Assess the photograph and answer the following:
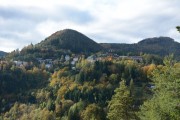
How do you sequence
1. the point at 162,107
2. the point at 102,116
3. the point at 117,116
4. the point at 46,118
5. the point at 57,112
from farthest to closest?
the point at 57,112 → the point at 46,118 → the point at 102,116 → the point at 117,116 → the point at 162,107

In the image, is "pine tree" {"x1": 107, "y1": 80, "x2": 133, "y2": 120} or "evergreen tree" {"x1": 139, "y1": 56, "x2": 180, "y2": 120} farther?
"pine tree" {"x1": 107, "y1": 80, "x2": 133, "y2": 120}

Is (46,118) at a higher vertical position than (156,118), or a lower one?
lower

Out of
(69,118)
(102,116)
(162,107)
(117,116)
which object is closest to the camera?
(162,107)

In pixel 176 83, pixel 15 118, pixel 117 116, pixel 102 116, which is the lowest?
pixel 15 118

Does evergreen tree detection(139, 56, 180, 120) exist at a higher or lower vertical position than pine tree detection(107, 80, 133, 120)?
higher

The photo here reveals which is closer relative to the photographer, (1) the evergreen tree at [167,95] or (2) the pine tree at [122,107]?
(1) the evergreen tree at [167,95]

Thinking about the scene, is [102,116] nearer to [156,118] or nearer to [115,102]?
[115,102]

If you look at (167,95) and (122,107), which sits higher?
(167,95)

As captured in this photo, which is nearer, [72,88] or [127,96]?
[127,96]

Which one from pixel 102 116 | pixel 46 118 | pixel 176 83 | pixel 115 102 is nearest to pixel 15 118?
pixel 46 118

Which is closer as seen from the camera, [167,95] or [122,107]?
[167,95]

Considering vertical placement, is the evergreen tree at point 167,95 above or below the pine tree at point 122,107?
above
